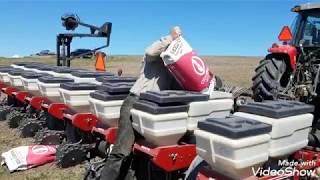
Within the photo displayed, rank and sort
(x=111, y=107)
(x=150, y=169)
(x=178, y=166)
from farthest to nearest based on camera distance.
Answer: (x=111, y=107) < (x=150, y=169) < (x=178, y=166)

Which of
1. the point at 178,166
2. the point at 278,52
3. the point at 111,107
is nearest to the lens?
the point at 178,166

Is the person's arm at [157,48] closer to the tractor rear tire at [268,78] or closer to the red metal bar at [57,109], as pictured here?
the red metal bar at [57,109]

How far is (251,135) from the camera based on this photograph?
318 centimetres

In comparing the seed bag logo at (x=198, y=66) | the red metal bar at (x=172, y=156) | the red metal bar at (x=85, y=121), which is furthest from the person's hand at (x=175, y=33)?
the red metal bar at (x=85, y=121)

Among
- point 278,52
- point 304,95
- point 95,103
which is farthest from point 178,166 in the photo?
point 278,52

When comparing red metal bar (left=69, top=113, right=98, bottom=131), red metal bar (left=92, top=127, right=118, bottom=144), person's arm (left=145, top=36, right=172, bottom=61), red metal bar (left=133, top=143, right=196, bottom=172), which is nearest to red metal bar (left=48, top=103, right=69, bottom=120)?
red metal bar (left=69, top=113, right=98, bottom=131)

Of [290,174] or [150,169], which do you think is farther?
A: [150,169]

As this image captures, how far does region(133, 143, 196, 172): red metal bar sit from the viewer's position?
4.07 metres

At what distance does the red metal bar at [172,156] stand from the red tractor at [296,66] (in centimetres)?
292

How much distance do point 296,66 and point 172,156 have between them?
3809mm

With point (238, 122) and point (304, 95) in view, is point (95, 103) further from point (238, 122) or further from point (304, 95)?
point (304, 95)

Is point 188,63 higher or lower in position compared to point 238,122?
higher

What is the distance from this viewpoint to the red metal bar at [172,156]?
13.4 feet

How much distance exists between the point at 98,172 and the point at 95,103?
0.79 m
